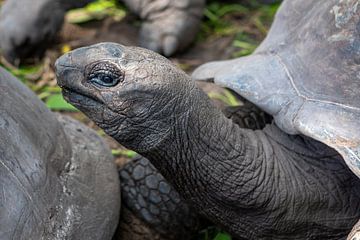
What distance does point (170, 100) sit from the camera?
170 centimetres

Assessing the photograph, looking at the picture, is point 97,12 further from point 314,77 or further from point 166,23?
point 314,77

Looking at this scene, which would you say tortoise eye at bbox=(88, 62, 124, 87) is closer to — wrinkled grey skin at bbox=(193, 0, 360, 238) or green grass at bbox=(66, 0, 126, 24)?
wrinkled grey skin at bbox=(193, 0, 360, 238)

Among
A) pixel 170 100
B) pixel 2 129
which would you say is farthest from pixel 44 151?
pixel 170 100

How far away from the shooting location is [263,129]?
6.82 feet

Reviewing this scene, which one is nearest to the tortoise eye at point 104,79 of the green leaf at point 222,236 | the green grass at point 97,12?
the green leaf at point 222,236

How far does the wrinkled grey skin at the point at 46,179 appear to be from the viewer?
1.67 meters

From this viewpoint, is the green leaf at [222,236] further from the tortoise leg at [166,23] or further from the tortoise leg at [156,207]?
the tortoise leg at [166,23]

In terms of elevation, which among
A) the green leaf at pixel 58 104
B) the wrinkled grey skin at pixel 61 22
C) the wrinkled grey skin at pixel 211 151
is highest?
the wrinkled grey skin at pixel 211 151

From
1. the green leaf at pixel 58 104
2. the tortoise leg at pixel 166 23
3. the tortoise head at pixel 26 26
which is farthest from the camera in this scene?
the tortoise leg at pixel 166 23

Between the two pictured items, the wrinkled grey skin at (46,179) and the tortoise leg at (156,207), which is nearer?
the wrinkled grey skin at (46,179)

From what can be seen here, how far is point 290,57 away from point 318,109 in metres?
0.27

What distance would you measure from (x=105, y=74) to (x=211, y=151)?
1.22 ft

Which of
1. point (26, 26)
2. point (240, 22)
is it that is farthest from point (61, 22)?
point (240, 22)

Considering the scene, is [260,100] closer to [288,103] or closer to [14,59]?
[288,103]
